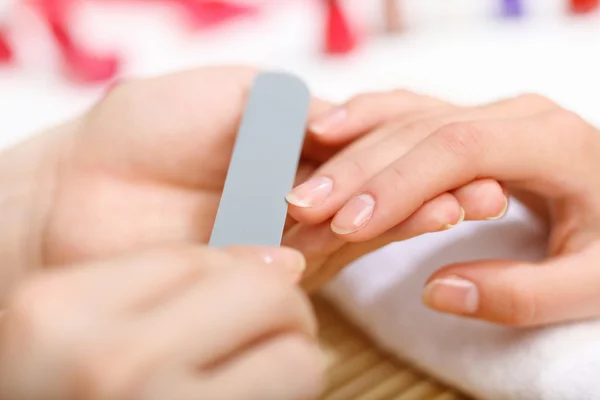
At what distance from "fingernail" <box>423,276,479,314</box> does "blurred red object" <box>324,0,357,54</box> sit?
0.50 metres

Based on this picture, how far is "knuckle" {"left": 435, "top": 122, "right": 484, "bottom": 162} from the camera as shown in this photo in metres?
0.44

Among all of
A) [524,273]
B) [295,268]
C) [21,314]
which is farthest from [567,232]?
[21,314]

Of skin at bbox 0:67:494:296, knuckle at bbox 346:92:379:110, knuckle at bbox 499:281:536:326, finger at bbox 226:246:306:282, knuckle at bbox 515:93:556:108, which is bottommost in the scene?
knuckle at bbox 499:281:536:326

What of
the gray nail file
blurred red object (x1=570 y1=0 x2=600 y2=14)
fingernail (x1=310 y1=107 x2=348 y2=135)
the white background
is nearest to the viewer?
the gray nail file

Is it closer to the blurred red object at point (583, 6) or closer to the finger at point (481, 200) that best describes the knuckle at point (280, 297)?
the finger at point (481, 200)

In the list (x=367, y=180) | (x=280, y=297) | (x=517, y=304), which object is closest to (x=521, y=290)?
(x=517, y=304)

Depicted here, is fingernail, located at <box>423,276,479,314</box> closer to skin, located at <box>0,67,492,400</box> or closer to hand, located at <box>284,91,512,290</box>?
hand, located at <box>284,91,512,290</box>

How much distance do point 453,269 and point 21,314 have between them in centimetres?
30

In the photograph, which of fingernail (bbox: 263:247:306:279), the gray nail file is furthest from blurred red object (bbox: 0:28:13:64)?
fingernail (bbox: 263:247:306:279)

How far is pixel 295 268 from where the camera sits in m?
0.31

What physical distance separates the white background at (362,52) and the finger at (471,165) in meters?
0.24

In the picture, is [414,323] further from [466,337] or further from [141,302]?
[141,302]

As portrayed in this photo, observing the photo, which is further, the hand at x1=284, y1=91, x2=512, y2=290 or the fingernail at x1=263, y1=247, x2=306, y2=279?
the hand at x1=284, y1=91, x2=512, y2=290

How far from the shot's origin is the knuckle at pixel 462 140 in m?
0.44
